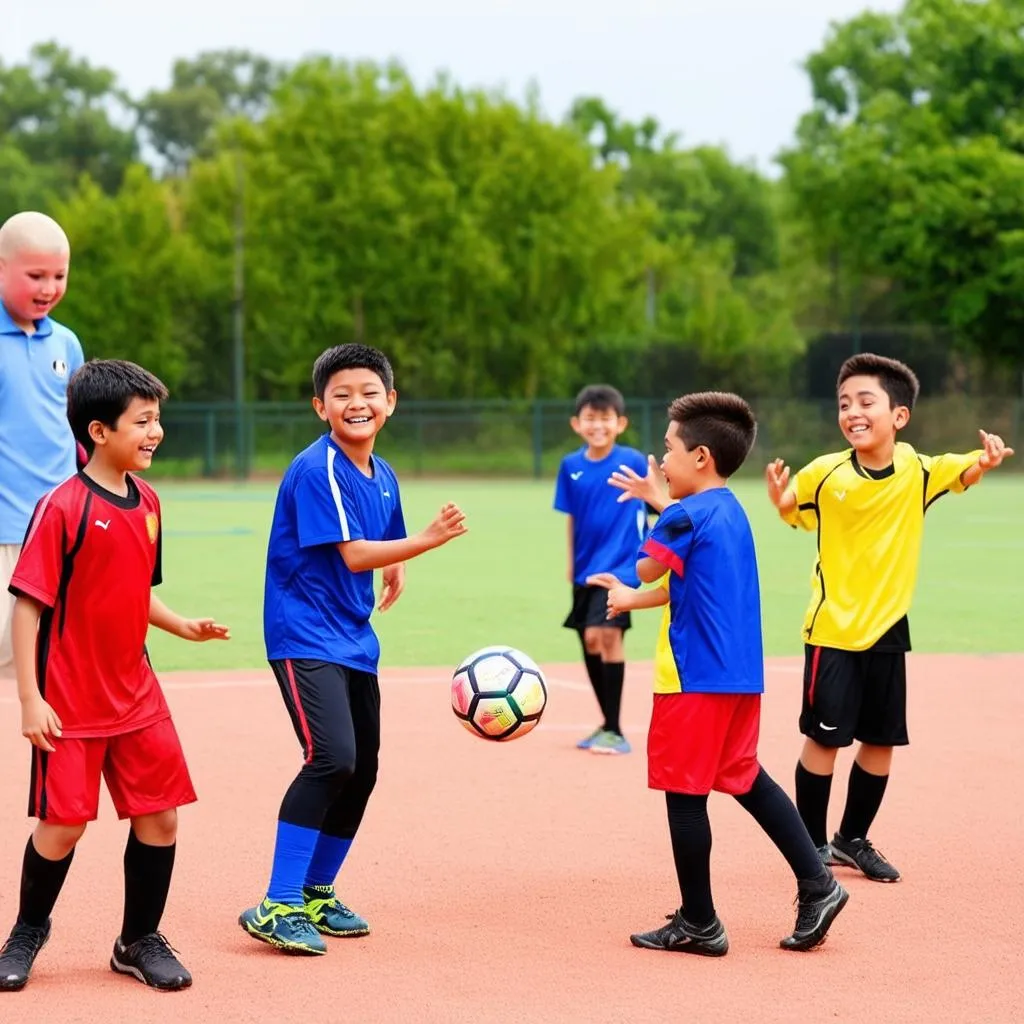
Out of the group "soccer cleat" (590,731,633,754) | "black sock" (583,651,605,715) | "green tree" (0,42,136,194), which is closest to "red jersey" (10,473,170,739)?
"soccer cleat" (590,731,633,754)

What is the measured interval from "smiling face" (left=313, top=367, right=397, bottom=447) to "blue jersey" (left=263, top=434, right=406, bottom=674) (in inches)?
2.7

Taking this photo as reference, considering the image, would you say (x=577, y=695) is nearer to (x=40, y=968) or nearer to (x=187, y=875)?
(x=187, y=875)

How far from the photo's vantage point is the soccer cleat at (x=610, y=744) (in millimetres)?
7859

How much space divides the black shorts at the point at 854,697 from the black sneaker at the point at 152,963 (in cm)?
233

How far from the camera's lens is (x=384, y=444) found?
43156 mm

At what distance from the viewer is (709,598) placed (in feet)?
15.8

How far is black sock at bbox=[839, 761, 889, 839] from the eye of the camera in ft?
19.2

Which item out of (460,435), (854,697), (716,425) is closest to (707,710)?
(716,425)

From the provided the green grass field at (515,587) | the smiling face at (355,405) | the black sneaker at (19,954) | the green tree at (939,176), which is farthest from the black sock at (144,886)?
the green tree at (939,176)

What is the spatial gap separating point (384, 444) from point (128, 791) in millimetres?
38857

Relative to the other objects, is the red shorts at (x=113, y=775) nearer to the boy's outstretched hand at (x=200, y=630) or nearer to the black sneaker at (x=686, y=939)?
the boy's outstretched hand at (x=200, y=630)

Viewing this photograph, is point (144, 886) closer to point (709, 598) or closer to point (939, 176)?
point (709, 598)

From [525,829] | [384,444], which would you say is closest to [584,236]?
[384,444]

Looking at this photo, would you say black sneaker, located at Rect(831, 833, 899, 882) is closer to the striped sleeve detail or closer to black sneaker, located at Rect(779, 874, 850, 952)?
black sneaker, located at Rect(779, 874, 850, 952)
